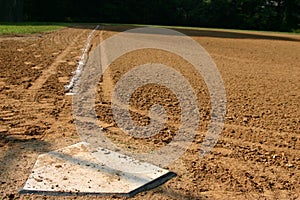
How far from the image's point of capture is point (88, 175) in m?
2.97

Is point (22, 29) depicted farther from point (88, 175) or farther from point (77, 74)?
point (88, 175)

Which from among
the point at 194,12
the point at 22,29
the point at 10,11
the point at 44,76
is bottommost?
the point at 22,29

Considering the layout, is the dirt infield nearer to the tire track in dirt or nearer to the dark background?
the tire track in dirt

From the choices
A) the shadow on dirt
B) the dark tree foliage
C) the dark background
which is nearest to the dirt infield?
the shadow on dirt

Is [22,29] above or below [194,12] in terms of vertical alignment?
below

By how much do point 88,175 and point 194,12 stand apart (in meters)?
36.2

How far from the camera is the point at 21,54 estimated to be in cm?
938

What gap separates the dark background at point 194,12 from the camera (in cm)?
3578

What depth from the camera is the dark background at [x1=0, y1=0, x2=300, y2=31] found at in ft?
117

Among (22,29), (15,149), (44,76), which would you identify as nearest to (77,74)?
(44,76)

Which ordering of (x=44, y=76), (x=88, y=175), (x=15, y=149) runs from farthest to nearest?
(x=44, y=76) → (x=15, y=149) → (x=88, y=175)

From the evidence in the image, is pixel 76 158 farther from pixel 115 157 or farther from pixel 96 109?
pixel 96 109

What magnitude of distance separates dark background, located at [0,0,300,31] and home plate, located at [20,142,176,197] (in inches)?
1264

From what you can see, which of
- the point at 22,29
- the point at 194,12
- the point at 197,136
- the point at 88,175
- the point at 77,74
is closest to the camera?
the point at 88,175
